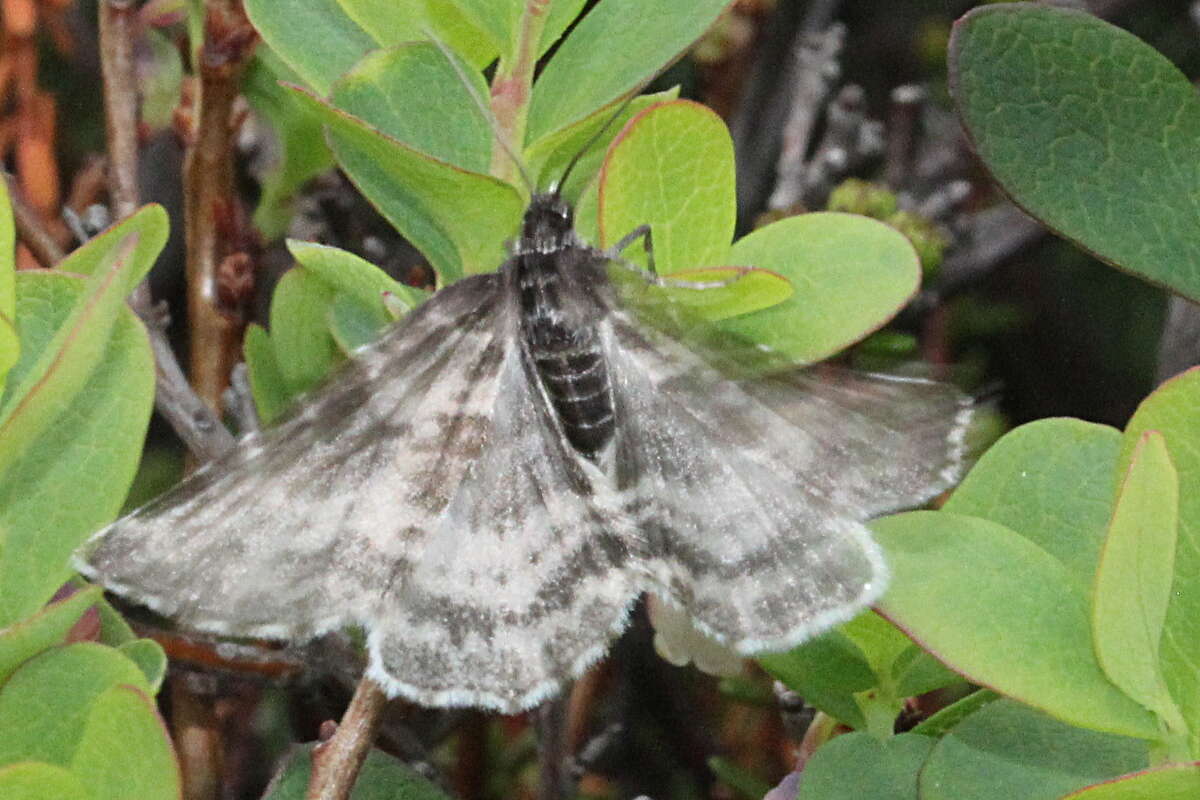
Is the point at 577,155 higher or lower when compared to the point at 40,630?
higher

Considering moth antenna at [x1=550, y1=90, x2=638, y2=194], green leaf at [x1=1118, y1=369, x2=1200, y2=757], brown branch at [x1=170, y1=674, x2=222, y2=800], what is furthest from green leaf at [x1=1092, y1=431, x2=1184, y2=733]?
brown branch at [x1=170, y1=674, x2=222, y2=800]

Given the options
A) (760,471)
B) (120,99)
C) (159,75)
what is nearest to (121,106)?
(120,99)

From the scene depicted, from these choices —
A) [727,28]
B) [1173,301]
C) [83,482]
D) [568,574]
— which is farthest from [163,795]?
[727,28]

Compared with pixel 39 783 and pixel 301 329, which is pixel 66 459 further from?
pixel 301 329

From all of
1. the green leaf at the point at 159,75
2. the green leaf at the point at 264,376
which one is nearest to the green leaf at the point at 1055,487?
the green leaf at the point at 264,376

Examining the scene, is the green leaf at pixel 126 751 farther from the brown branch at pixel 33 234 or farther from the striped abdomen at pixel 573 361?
the brown branch at pixel 33 234

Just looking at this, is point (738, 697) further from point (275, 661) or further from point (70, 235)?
point (70, 235)
